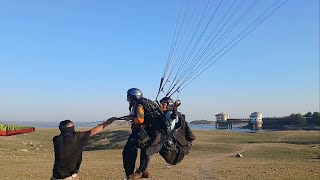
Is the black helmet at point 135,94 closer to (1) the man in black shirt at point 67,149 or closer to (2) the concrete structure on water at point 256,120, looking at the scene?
(1) the man in black shirt at point 67,149

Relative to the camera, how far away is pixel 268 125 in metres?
129

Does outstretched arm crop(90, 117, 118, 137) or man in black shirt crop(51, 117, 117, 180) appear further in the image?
outstretched arm crop(90, 117, 118, 137)

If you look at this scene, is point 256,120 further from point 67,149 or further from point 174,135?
point 67,149

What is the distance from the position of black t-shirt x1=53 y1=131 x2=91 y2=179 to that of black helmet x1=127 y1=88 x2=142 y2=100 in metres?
2.18

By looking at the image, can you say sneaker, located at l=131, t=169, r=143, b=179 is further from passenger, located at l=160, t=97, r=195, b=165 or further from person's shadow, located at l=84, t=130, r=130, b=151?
person's shadow, located at l=84, t=130, r=130, b=151

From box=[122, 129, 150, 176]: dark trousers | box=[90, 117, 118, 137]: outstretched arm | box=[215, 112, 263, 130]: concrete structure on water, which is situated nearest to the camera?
box=[90, 117, 118, 137]: outstretched arm

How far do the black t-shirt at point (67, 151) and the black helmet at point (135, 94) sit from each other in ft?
7.15

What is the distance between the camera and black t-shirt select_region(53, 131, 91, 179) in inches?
345

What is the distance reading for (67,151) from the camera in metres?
8.78

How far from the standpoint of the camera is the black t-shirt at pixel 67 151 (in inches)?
345

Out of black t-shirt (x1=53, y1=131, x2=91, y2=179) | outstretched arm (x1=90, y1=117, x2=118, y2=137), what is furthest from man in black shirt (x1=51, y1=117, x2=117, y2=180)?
outstretched arm (x1=90, y1=117, x2=118, y2=137)

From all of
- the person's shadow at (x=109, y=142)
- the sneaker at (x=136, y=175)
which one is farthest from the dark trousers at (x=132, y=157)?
the person's shadow at (x=109, y=142)

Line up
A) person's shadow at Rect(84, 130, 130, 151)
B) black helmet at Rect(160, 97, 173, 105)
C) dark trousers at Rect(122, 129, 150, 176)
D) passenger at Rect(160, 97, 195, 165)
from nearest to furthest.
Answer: dark trousers at Rect(122, 129, 150, 176)
passenger at Rect(160, 97, 195, 165)
black helmet at Rect(160, 97, 173, 105)
person's shadow at Rect(84, 130, 130, 151)

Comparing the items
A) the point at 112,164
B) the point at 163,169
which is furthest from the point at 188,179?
the point at 112,164
